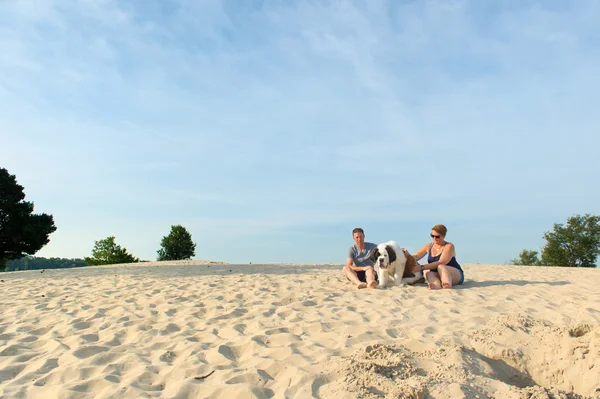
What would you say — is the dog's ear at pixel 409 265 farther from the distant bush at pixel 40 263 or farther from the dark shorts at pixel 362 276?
the distant bush at pixel 40 263

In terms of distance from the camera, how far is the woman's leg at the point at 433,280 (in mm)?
8023

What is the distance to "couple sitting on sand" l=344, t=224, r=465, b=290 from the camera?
26.6 feet

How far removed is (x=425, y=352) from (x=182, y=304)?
4.13 m

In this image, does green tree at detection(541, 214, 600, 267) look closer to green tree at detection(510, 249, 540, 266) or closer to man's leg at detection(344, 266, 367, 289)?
green tree at detection(510, 249, 540, 266)

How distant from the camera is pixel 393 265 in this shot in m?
8.20

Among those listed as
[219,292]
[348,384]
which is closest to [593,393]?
[348,384]

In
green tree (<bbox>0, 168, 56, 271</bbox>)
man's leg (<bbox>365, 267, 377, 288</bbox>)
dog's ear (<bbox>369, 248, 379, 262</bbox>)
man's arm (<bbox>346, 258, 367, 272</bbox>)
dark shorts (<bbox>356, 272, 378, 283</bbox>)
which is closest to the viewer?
dog's ear (<bbox>369, 248, 379, 262</bbox>)

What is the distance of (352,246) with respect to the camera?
→ 9.00 m

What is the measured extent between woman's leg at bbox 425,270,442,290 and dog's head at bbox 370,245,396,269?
860 mm

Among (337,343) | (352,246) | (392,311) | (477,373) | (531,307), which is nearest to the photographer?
(477,373)

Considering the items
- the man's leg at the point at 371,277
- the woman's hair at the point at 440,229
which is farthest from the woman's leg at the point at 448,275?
A: the man's leg at the point at 371,277

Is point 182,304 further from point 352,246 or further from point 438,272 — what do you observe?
point 438,272

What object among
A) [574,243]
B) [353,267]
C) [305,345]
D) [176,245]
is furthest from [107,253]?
[574,243]

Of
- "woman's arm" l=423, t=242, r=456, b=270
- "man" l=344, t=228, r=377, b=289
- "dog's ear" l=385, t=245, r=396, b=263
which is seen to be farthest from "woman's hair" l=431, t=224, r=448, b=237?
"man" l=344, t=228, r=377, b=289
